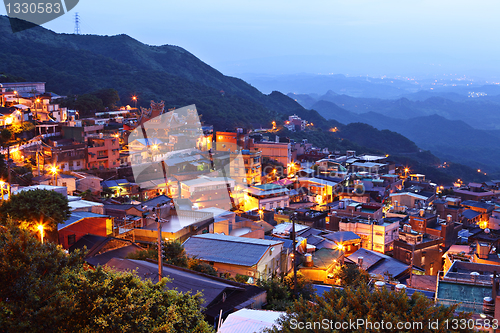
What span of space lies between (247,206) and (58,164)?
34.6 feet

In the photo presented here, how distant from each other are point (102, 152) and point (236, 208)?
8723 millimetres

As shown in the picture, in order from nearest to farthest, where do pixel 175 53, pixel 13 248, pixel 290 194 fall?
1. pixel 13 248
2. pixel 290 194
3. pixel 175 53

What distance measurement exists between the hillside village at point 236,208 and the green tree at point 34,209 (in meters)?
0.61

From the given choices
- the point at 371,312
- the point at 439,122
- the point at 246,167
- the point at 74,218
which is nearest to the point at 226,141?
the point at 246,167

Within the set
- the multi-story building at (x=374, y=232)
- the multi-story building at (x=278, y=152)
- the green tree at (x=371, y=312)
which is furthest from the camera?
the multi-story building at (x=278, y=152)

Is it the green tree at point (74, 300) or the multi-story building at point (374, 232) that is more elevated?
the green tree at point (74, 300)

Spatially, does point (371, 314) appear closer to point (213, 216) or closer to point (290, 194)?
point (213, 216)

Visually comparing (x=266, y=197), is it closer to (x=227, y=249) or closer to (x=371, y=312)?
(x=227, y=249)

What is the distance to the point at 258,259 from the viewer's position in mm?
10508

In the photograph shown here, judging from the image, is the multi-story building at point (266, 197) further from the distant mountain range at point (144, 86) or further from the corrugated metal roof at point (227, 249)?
the distant mountain range at point (144, 86)

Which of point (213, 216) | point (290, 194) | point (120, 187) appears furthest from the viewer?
point (290, 194)

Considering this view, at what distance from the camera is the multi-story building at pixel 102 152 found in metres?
23.7

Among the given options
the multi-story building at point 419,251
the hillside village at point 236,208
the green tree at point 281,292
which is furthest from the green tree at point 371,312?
the multi-story building at point 419,251

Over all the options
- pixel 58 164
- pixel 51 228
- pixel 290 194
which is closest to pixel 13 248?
pixel 51 228
